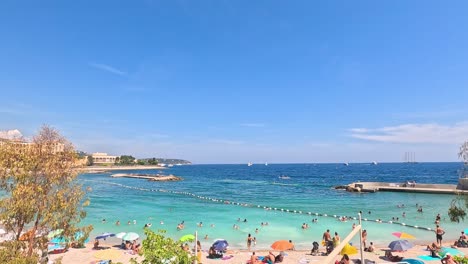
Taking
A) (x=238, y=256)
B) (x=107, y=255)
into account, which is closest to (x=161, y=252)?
(x=107, y=255)

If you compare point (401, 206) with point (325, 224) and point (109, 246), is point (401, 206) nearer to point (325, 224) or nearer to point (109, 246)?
point (325, 224)

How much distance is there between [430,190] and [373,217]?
35.4 metres

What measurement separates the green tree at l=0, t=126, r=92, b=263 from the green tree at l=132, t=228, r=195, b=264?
6.09 meters

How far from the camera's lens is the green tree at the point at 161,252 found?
784 centimetres

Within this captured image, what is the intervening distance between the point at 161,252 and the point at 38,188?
6940 millimetres

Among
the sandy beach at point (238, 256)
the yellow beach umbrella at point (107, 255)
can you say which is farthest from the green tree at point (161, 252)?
the sandy beach at point (238, 256)

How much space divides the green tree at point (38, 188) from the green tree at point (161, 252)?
609 centimetres

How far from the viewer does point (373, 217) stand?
40.5 meters

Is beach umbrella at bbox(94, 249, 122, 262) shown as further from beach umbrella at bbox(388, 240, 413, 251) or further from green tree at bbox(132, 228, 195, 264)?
beach umbrella at bbox(388, 240, 413, 251)


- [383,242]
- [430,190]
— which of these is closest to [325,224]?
[383,242]

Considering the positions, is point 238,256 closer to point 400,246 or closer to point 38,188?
point 400,246

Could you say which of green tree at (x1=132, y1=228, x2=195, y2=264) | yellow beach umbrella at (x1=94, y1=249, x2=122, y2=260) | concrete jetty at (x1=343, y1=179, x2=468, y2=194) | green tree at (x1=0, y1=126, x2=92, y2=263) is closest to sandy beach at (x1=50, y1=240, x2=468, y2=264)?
yellow beach umbrella at (x1=94, y1=249, x2=122, y2=260)

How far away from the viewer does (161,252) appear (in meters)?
7.80

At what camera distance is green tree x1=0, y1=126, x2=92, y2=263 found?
464 inches
